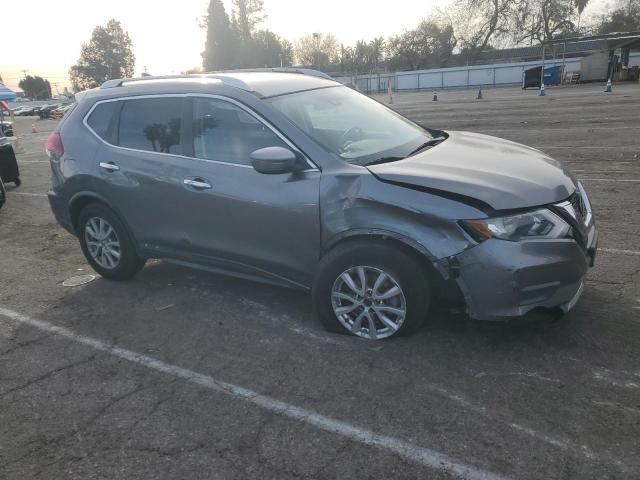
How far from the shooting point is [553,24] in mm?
70875

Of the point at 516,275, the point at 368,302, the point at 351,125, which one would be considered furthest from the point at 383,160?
the point at 516,275

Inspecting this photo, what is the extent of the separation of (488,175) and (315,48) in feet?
319

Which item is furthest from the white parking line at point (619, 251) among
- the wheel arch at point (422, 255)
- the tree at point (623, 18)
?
the tree at point (623, 18)

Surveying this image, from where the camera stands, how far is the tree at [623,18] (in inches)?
2552

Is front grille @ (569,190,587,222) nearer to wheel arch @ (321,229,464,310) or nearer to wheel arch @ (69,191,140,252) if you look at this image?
wheel arch @ (321,229,464,310)

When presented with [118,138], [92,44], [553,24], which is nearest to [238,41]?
[92,44]

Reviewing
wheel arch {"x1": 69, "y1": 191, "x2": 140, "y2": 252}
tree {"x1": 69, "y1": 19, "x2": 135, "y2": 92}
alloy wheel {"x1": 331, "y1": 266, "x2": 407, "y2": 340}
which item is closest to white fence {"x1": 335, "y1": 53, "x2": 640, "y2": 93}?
wheel arch {"x1": 69, "y1": 191, "x2": 140, "y2": 252}

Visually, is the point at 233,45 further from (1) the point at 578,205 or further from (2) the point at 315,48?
(1) the point at 578,205

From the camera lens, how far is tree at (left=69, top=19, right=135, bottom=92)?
3681 inches

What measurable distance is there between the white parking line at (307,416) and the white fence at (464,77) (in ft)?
146

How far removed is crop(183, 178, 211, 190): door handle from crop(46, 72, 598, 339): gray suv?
0.06 ft

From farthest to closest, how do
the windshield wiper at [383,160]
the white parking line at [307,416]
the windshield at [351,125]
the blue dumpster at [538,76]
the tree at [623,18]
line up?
the tree at [623,18] → the blue dumpster at [538,76] → the windshield at [351,125] → the windshield wiper at [383,160] → the white parking line at [307,416]

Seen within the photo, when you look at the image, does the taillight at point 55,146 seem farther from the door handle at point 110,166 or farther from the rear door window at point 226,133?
the rear door window at point 226,133

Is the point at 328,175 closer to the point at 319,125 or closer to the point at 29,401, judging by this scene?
the point at 319,125
